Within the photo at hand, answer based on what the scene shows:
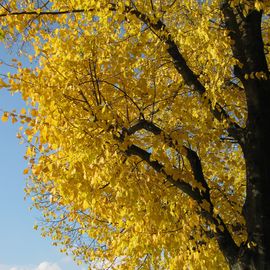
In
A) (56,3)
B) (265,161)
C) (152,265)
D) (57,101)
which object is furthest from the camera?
(152,265)

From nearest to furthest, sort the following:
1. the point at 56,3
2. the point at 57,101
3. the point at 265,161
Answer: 1. the point at 57,101
2. the point at 265,161
3. the point at 56,3

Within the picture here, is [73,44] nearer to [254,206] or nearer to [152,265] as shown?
[254,206]

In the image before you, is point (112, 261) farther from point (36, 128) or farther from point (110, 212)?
point (36, 128)

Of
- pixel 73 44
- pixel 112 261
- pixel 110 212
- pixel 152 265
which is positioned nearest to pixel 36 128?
pixel 73 44

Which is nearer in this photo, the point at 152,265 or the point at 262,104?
the point at 262,104

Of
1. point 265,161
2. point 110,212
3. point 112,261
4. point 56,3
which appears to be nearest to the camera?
point 265,161

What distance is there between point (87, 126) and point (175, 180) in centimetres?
179

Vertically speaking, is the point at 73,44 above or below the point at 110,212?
above

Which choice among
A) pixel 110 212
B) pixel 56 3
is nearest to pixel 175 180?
pixel 110 212

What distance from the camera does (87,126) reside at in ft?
20.6

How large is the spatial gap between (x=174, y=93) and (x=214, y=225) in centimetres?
292

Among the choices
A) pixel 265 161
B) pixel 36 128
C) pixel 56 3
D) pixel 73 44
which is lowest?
pixel 265 161

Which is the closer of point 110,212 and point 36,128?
point 36,128

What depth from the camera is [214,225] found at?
6.54 metres
